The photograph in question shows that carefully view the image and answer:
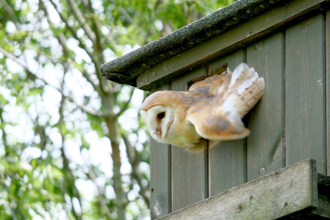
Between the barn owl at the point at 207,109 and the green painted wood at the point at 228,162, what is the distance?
0.21 ft

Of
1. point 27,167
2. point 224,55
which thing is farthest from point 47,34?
point 224,55

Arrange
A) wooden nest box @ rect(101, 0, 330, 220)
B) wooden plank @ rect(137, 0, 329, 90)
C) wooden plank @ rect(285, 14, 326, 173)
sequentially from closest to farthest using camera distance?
wooden nest box @ rect(101, 0, 330, 220)
wooden plank @ rect(285, 14, 326, 173)
wooden plank @ rect(137, 0, 329, 90)

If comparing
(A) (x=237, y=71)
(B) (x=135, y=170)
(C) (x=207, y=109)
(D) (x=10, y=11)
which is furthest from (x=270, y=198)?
(D) (x=10, y=11)

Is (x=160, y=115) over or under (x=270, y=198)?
over

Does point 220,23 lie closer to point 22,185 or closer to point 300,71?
point 300,71

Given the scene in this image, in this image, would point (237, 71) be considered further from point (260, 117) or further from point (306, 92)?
point (306, 92)

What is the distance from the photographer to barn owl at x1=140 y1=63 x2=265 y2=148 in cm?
248

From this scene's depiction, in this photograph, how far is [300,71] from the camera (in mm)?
2395

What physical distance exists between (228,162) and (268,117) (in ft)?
0.94

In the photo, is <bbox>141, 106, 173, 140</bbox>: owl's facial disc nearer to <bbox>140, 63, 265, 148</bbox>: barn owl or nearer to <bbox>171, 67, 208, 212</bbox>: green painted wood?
<bbox>140, 63, 265, 148</bbox>: barn owl

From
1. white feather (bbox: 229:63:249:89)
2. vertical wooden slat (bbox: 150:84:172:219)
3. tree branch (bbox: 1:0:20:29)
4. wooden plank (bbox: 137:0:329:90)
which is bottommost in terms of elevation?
vertical wooden slat (bbox: 150:84:172:219)

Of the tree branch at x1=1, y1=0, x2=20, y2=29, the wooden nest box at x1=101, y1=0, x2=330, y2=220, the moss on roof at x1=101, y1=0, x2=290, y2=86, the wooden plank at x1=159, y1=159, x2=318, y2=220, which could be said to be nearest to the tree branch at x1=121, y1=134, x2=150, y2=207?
the tree branch at x1=1, y1=0, x2=20, y2=29

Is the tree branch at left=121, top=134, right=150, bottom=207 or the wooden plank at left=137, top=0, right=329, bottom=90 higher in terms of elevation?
the wooden plank at left=137, top=0, right=329, bottom=90

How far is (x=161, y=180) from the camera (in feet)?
9.89
